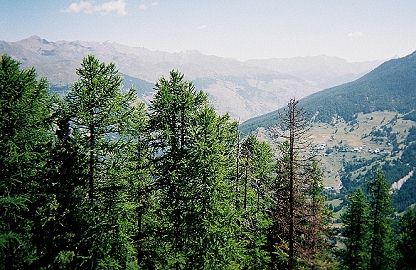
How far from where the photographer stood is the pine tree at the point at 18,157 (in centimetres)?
1714

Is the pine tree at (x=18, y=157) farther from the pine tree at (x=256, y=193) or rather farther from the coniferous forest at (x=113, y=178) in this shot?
the pine tree at (x=256, y=193)

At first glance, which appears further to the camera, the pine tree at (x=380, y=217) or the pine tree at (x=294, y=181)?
the pine tree at (x=380, y=217)

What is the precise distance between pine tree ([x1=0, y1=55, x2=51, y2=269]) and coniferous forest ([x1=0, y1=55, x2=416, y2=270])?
0.05 metres

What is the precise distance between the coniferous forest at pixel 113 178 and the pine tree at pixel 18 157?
53 mm

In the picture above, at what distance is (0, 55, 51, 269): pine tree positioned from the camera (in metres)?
17.1

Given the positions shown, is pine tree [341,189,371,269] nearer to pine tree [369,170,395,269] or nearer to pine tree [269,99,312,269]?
pine tree [369,170,395,269]

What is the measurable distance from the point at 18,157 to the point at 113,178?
14.9ft

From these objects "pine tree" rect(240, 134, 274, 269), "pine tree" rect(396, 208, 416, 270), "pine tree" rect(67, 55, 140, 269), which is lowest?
"pine tree" rect(396, 208, 416, 270)

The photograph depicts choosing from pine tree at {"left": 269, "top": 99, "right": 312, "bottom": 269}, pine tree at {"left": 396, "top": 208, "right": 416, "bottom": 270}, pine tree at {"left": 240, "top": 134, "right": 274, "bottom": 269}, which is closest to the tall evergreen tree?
pine tree at {"left": 269, "top": 99, "right": 312, "bottom": 269}

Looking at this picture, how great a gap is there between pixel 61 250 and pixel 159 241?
18.7 ft

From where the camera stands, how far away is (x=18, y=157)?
57.3 feet

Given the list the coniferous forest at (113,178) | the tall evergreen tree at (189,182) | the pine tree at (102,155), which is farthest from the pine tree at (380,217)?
the pine tree at (102,155)

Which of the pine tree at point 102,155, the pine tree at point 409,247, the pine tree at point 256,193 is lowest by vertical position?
the pine tree at point 409,247

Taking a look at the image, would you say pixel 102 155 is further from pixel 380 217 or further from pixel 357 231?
pixel 380 217
